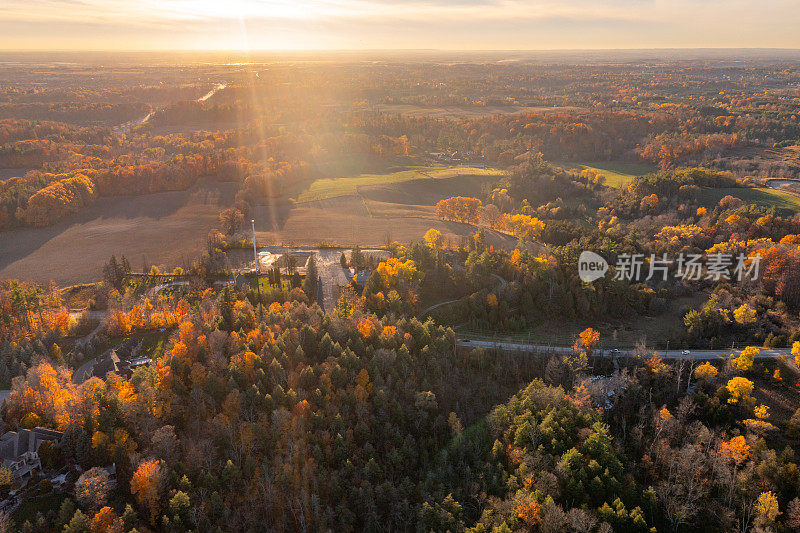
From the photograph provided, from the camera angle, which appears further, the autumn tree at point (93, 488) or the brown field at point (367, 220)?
the brown field at point (367, 220)

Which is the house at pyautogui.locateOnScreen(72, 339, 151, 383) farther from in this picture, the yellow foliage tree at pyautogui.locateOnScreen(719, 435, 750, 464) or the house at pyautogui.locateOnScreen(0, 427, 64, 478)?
the yellow foliage tree at pyautogui.locateOnScreen(719, 435, 750, 464)

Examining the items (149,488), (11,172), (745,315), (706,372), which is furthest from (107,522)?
(11,172)

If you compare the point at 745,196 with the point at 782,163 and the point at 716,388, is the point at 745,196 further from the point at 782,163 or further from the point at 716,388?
the point at 716,388

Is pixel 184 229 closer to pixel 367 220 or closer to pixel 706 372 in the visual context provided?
pixel 367 220

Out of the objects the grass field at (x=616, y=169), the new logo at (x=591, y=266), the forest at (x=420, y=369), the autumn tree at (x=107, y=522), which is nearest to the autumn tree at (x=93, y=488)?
the forest at (x=420, y=369)

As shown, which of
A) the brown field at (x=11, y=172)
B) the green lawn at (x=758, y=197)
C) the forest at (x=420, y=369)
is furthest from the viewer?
the brown field at (x=11, y=172)

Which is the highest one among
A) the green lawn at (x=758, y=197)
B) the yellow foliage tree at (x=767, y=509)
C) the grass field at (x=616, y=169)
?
the grass field at (x=616, y=169)

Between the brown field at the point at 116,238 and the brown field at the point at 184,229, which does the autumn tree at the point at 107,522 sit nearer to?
the brown field at the point at 184,229
